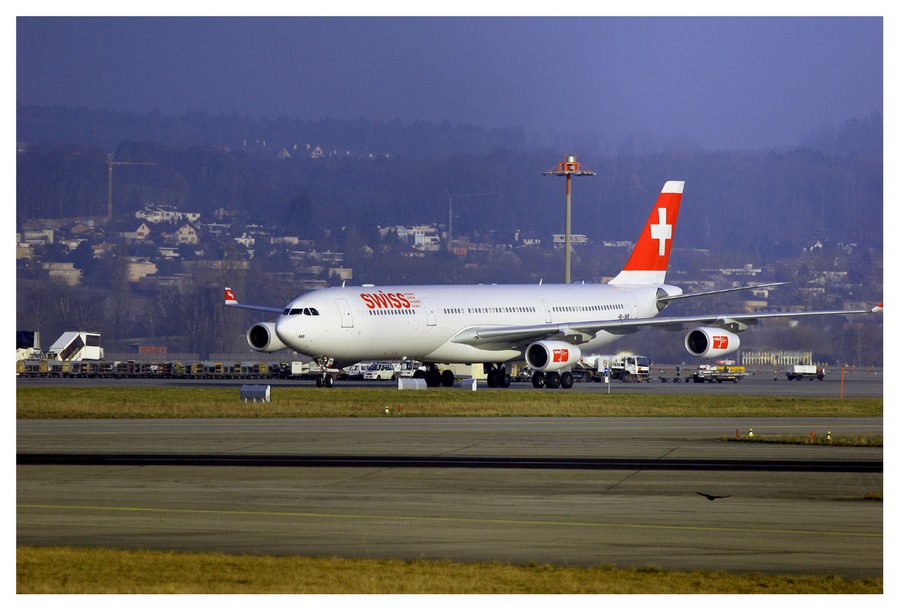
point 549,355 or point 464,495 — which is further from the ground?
point 549,355

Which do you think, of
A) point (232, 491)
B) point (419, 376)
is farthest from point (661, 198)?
point (232, 491)

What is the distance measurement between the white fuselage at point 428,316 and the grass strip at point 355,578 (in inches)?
1600

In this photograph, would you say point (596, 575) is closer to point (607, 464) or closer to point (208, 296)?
point (607, 464)

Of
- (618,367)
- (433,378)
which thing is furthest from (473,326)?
(618,367)

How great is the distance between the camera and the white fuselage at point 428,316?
198 ft

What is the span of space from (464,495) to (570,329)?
137 feet

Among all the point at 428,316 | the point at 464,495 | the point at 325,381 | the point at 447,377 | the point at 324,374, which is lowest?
the point at 464,495

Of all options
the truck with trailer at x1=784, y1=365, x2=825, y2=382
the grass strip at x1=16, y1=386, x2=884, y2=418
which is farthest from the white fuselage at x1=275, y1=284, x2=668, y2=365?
the truck with trailer at x1=784, y1=365, x2=825, y2=382

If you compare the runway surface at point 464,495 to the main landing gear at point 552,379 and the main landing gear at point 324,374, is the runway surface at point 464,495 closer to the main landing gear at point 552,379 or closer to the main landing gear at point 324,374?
the main landing gear at point 324,374

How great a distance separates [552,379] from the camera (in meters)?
67.1

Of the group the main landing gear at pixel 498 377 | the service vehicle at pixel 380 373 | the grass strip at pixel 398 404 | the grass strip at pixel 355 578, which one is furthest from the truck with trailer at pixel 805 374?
the grass strip at pixel 355 578

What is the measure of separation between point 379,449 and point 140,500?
1074 cm

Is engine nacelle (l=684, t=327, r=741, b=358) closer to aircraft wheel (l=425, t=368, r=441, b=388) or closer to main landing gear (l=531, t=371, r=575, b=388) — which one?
main landing gear (l=531, t=371, r=575, b=388)

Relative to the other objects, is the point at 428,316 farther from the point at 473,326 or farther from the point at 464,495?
the point at 464,495
